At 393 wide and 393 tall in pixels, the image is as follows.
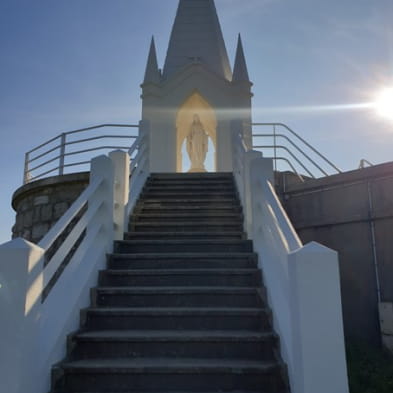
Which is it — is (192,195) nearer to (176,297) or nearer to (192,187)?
(192,187)

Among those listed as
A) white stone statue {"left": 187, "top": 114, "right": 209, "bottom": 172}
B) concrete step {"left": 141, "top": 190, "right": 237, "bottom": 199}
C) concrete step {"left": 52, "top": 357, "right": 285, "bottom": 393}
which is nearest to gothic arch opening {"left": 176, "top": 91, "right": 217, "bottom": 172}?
white stone statue {"left": 187, "top": 114, "right": 209, "bottom": 172}

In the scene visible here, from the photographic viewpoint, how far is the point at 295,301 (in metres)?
2.30

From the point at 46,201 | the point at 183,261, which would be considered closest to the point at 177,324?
the point at 183,261

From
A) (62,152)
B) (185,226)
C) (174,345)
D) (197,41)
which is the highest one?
(197,41)

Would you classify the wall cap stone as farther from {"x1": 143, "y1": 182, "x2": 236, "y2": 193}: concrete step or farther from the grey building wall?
the grey building wall

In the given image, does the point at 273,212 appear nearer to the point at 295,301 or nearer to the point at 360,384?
the point at 295,301

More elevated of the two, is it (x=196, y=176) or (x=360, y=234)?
(x=196, y=176)

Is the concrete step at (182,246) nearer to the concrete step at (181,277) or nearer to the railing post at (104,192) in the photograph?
the railing post at (104,192)

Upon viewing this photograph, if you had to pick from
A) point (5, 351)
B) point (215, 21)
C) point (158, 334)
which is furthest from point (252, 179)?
point (215, 21)

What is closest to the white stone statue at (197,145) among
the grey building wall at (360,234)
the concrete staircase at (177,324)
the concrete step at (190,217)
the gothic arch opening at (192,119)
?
the gothic arch opening at (192,119)

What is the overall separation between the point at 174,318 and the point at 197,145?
7.19 metres

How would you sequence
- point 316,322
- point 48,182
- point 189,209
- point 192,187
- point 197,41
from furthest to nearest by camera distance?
point 197,41 → point 48,182 → point 192,187 → point 189,209 → point 316,322

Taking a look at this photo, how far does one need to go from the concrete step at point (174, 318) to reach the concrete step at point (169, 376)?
1.70 ft

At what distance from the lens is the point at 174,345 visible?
9.77ft
